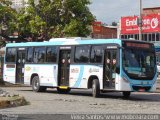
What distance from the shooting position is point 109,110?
57.9ft

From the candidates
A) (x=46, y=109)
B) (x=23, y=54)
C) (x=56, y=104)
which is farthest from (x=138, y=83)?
(x=23, y=54)

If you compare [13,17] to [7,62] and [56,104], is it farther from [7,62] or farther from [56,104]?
[56,104]

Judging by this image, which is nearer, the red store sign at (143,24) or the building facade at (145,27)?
→ the red store sign at (143,24)

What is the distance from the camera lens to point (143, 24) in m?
87.8

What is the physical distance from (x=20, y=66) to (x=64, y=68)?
4.41m

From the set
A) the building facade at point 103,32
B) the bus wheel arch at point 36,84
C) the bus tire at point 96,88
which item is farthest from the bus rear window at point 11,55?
the building facade at point 103,32

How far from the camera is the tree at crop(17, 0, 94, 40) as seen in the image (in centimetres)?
4309

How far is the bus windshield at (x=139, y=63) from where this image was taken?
2367cm

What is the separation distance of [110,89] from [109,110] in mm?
6228

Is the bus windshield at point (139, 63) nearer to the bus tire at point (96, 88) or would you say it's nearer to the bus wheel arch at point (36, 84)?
the bus tire at point (96, 88)

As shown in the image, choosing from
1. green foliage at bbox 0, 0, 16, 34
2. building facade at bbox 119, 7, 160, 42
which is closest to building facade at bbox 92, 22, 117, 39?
building facade at bbox 119, 7, 160, 42

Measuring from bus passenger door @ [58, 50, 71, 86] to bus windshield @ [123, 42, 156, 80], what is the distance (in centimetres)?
414

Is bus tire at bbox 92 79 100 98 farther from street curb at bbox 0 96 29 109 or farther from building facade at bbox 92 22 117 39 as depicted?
building facade at bbox 92 22 117 39

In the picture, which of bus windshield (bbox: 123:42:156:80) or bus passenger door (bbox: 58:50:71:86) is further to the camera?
bus passenger door (bbox: 58:50:71:86)
